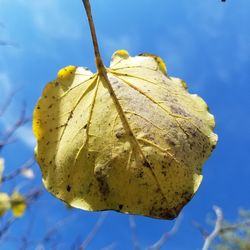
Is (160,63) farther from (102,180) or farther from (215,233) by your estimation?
(215,233)

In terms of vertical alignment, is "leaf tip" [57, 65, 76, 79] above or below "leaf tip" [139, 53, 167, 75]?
below

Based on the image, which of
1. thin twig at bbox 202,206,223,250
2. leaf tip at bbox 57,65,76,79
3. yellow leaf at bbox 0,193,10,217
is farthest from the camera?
thin twig at bbox 202,206,223,250

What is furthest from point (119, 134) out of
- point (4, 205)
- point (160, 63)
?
point (4, 205)

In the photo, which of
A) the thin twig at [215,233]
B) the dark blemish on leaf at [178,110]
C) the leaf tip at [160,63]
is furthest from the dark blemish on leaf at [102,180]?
the thin twig at [215,233]

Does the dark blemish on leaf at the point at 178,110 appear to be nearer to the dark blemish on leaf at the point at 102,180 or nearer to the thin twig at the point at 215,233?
the dark blemish on leaf at the point at 102,180

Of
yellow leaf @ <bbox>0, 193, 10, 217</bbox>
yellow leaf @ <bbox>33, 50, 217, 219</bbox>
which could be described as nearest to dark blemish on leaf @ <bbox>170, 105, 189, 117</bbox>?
yellow leaf @ <bbox>33, 50, 217, 219</bbox>

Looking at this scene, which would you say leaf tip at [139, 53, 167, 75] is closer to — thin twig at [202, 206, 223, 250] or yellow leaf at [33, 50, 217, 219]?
yellow leaf at [33, 50, 217, 219]

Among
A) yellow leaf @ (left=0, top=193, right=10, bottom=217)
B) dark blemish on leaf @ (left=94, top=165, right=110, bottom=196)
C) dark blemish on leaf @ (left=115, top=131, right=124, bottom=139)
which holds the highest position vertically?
dark blemish on leaf @ (left=115, top=131, right=124, bottom=139)

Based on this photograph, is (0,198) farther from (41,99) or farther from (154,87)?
(154,87)
